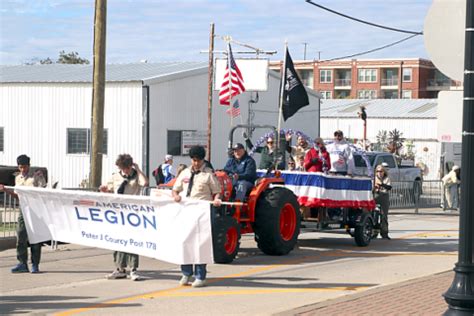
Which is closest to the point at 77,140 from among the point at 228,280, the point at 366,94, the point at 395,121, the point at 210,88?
the point at 210,88

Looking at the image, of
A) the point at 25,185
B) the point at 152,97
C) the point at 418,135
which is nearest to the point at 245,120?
the point at 152,97

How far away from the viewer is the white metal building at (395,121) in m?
58.2

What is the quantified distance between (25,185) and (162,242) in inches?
110

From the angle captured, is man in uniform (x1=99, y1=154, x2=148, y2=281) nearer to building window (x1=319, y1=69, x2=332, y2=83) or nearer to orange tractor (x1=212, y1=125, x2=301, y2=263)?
orange tractor (x1=212, y1=125, x2=301, y2=263)

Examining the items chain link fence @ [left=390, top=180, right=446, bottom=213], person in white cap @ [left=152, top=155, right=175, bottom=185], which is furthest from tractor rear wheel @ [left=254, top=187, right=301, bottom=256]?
chain link fence @ [left=390, top=180, right=446, bottom=213]

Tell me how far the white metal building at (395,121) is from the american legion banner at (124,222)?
43040 millimetres

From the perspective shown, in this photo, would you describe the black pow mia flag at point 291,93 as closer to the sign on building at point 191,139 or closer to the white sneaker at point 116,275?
the white sneaker at point 116,275

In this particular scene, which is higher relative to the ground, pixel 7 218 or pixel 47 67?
pixel 47 67

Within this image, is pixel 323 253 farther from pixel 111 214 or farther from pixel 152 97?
pixel 152 97

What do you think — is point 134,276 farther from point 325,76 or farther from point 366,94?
point 325,76

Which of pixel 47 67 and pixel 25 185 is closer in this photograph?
pixel 25 185

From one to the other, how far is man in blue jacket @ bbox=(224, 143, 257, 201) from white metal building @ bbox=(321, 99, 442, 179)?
131 feet

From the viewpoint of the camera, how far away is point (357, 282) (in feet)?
42.4

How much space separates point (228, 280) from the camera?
12.8 m
